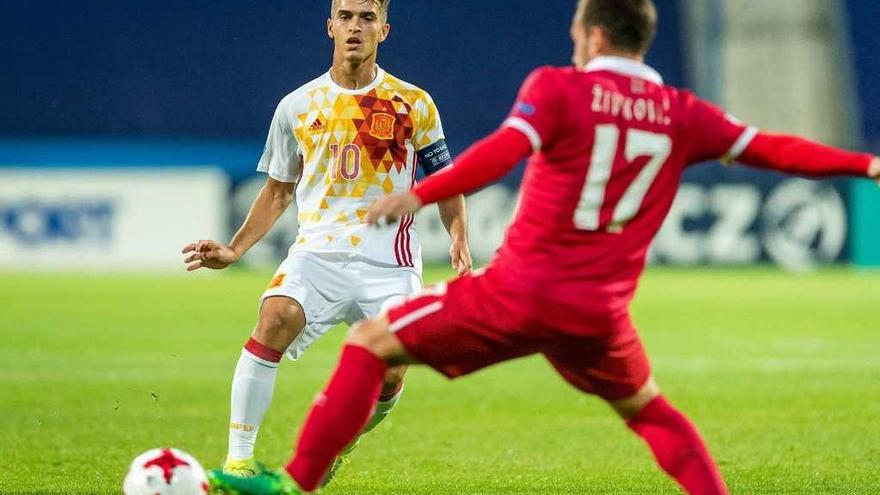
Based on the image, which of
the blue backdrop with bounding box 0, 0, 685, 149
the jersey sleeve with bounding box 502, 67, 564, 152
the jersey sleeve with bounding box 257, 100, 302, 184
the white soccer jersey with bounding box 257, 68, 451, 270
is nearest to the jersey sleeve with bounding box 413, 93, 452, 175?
the white soccer jersey with bounding box 257, 68, 451, 270

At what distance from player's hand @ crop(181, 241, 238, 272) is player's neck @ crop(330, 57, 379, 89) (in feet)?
2.99

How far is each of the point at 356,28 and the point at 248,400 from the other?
1.63m

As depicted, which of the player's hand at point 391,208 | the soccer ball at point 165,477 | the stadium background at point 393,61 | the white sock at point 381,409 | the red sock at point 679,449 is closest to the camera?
the player's hand at point 391,208

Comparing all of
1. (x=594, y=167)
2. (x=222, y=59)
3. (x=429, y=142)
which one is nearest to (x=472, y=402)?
(x=429, y=142)

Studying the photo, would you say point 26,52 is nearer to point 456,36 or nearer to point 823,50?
point 456,36

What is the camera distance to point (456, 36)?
29.4m

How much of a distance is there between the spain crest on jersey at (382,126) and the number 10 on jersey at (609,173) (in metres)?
1.99

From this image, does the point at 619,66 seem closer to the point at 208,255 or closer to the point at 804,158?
the point at 804,158

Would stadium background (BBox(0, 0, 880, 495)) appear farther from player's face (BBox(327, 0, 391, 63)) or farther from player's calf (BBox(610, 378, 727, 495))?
player's face (BBox(327, 0, 391, 63))

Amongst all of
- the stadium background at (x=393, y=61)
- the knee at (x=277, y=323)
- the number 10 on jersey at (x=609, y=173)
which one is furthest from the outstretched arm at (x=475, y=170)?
the stadium background at (x=393, y=61)

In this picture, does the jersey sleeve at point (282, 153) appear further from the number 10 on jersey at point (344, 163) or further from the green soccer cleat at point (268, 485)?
the green soccer cleat at point (268, 485)

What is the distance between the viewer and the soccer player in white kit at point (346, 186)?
655 centimetres

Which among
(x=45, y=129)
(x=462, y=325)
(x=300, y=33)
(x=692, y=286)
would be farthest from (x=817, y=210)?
(x=462, y=325)

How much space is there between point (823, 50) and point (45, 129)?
13542mm
